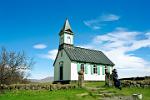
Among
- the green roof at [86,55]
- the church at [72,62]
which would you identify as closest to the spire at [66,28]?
the church at [72,62]

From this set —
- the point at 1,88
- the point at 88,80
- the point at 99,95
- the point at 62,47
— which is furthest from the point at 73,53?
the point at 99,95

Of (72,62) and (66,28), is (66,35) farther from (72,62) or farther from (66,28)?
(72,62)

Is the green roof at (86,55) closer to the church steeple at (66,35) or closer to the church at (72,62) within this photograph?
the church at (72,62)

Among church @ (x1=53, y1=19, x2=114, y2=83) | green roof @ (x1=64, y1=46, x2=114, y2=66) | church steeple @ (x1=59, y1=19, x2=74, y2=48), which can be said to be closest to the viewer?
church @ (x1=53, y1=19, x2=114, y2=83)

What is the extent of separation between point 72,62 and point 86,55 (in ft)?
15.2

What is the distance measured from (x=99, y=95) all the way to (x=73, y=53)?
2283cm

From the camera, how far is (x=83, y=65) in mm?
45781

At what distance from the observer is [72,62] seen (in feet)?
145

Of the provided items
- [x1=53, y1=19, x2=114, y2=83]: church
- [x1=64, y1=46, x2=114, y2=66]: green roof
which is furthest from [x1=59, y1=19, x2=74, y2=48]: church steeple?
[x1=64, y1=46, x2=114, y2=66]: green roof

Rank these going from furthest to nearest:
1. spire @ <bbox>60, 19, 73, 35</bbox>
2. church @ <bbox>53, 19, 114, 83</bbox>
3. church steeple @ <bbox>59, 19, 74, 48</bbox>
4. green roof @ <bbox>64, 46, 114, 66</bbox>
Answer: spire @ <bbox>60, 19, 73, 35</bbox>, church steeple @ <bbox>59, 19, 74, 48</bbox>, green roof @ <bbox>64, 46, 114, 66</bbox>, church @ <bbox>53, 19, 114, 83</bbox>

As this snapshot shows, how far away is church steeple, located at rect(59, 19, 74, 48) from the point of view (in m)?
47.0

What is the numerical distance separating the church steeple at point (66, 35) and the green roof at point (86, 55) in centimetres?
104

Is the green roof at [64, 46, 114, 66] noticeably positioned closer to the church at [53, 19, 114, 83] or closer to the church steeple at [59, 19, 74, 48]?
the church at [53, 19, 114, 83]

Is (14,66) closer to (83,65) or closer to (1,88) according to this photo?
(1,88)
